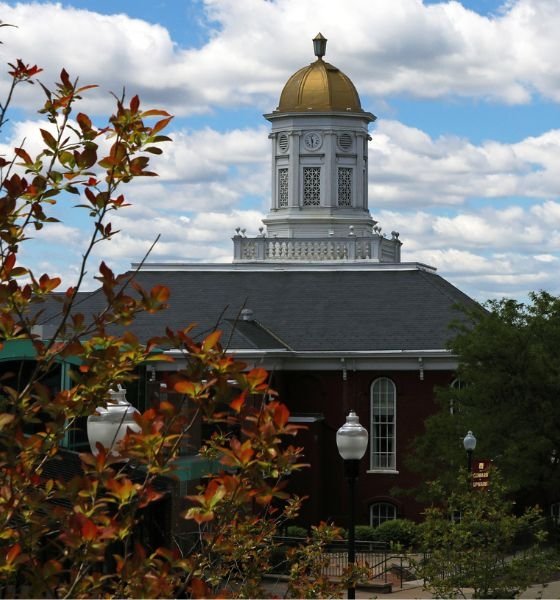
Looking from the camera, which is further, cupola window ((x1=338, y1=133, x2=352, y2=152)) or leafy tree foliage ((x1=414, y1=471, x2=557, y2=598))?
cupola window ((x1=338, y1=133, x2=352, y2=152))

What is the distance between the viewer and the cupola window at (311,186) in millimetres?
64562

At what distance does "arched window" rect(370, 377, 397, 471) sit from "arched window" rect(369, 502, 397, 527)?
1414 millimetres

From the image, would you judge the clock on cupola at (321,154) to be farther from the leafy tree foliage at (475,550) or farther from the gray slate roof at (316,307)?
the leafy tree foliage at (475,550)

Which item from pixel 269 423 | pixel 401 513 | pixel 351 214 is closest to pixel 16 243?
pixel 269 423

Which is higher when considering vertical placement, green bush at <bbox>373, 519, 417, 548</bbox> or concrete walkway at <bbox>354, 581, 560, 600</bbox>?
Result: green bush at <bbox>373, 519, 417, 548</bbox>

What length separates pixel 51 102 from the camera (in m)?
9.97

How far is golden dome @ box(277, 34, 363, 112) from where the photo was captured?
2501 inches

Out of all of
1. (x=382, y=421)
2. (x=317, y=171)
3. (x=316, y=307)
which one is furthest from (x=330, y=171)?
(x=382, y=421)

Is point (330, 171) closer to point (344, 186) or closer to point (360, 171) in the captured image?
point (344, 186)

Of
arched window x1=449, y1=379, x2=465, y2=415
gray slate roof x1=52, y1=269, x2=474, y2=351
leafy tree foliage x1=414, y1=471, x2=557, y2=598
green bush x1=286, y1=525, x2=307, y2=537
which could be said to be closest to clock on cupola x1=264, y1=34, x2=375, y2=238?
gray slate roof x1=52, y1=269, x2=474, y2=351

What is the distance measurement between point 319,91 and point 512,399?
864 inches

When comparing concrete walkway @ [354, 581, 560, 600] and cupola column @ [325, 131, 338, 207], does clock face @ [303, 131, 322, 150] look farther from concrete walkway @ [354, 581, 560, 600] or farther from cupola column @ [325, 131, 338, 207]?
concrete walkway @ [354, 581, 560, 600]

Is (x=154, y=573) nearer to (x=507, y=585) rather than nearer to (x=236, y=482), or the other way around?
(x=236, y=482)

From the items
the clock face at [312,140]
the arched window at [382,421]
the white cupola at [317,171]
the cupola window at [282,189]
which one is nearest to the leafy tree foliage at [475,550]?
the arched window at [382,421]
